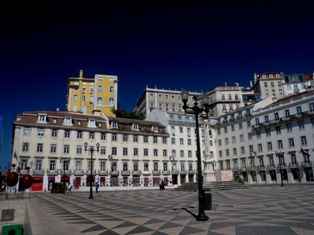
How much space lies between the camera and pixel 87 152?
49594 mm

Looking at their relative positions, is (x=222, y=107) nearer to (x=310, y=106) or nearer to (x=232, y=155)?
(x=232, y=155)

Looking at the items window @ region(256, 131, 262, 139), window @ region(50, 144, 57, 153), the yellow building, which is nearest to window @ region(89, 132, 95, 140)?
window @ region(50, 144, 57, 153)

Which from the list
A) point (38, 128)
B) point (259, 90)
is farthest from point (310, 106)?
point (259, 90)

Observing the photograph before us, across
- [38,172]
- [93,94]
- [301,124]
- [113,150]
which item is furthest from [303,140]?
[93,94]

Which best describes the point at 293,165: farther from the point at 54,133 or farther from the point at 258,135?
the point at 54,133

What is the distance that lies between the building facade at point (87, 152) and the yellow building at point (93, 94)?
61.9 ft

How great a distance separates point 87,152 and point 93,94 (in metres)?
30.7

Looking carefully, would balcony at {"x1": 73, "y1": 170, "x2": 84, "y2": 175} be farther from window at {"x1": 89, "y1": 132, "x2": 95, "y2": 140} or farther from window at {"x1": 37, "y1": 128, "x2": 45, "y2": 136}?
window at {"x1": 37, "y1": 128, "x2": 45, "y2": 136}

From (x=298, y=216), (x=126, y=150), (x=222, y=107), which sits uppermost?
(x=222, y=107)

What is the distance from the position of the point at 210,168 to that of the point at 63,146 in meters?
28.8

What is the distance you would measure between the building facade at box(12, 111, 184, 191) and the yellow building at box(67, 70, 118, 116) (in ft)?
61.9

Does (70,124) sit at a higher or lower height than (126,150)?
higher

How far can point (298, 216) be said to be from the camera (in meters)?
10.3

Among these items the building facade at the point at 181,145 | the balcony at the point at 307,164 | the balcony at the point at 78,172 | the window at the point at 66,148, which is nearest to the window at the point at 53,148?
the window at the point at 66,148
